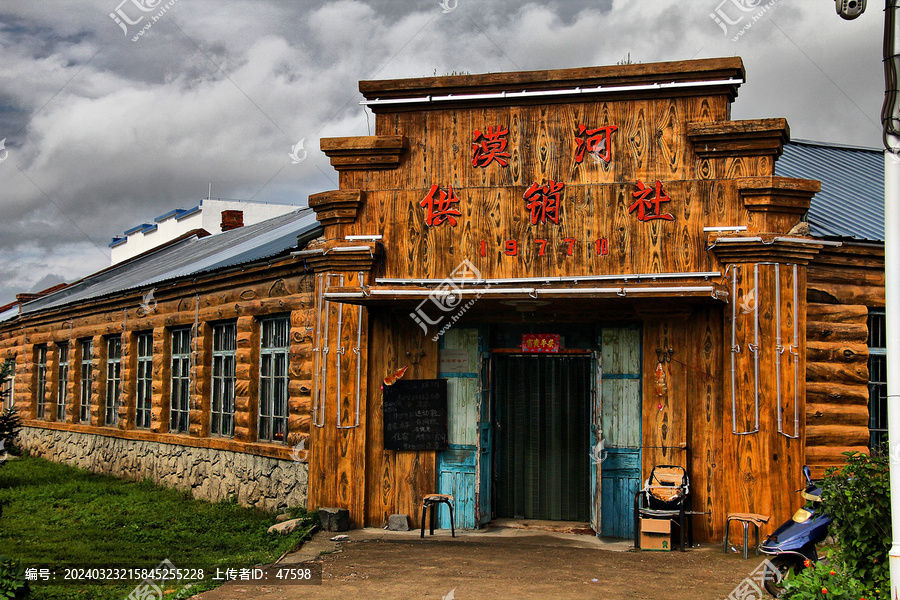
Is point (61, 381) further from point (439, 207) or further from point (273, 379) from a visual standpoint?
point (439, 207)

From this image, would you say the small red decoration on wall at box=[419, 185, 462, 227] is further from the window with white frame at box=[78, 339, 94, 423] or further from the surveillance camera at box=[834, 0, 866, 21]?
the window with white frame at box=[78, 339, 94, 423]

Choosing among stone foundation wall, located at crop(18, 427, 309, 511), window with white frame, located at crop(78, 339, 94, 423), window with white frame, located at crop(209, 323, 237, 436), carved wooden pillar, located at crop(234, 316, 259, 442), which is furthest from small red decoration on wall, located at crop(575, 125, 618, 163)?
window with white frame, located at crop(78, 339, 94, 423)

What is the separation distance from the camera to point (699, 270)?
10.8 meters

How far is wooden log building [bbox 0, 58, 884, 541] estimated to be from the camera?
10.6 metres

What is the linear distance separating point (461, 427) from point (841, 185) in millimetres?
8100

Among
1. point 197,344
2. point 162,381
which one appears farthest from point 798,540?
point 162,381

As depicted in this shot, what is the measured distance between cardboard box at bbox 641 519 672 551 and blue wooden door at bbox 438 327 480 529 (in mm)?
2395

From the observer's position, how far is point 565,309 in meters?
11.1

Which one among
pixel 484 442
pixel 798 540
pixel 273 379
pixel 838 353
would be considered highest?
pixel 838 353

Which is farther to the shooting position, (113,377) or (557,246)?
(113,377)

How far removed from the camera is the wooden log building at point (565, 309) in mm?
10602

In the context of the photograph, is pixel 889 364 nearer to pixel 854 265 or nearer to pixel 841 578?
pixel 841 578

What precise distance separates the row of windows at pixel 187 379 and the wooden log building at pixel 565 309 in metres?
0.18

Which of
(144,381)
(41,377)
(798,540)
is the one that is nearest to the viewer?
(798,540)
